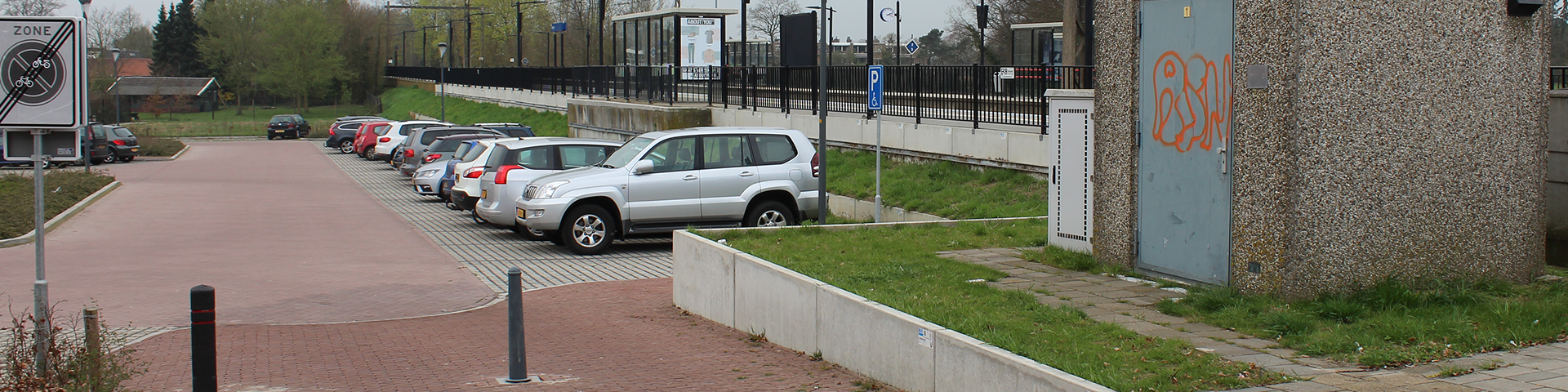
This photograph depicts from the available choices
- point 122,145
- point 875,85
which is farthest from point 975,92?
point 122,145

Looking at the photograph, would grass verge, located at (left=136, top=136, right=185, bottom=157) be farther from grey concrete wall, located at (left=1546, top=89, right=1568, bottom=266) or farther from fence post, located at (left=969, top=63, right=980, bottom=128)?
grey concrete wall, located at (left=1546, top=89, right=1568, bottom=266)

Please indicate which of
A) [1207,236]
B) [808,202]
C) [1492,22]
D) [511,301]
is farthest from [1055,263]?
[808,202]

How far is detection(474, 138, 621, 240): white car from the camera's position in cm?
1588

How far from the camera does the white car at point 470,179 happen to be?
18688mm

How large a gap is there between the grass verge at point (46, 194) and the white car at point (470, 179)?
19.4 ft

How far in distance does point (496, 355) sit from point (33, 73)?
331 centimetres

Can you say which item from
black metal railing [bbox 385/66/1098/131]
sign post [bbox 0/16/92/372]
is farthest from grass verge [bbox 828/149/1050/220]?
sign post [bbox 0/16/92/372]

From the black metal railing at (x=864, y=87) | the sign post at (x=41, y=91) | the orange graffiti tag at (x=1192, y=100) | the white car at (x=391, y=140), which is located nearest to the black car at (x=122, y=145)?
the white car at (x=391, y=140)

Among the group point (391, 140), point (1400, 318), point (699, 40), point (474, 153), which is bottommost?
point (1400, 318)

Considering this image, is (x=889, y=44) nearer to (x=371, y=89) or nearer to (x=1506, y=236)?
(x=371, y=89)

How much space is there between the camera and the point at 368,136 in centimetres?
4297

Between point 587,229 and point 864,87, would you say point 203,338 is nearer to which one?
point 587,229

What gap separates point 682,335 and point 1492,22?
19.1 ft

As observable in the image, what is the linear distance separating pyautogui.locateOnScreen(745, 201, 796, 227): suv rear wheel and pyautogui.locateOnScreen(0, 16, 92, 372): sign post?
924 centimetres
